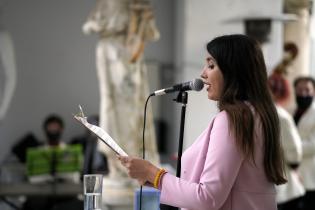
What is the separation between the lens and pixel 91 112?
7.27 metres

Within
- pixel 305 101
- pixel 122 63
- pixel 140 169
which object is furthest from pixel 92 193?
pixel 305 101

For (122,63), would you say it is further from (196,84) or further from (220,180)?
(220,180)

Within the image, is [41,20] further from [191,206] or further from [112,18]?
[191,206]

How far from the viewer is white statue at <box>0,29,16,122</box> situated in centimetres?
598

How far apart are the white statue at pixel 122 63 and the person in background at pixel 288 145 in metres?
1.13

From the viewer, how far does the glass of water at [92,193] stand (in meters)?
1.91

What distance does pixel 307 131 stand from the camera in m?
4.68

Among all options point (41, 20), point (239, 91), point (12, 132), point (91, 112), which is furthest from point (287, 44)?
point (239, 91)

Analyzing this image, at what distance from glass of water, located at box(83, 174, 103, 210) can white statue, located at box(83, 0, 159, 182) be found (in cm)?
294

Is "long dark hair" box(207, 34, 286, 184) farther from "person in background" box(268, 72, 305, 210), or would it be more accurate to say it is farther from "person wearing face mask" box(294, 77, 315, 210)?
"person wearing face mask" box(294, 77, 315, 210)

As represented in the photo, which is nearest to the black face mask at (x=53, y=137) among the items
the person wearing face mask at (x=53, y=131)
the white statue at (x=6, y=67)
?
the person wearing face mask at (x=53, y=131)

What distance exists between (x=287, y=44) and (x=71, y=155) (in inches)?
131

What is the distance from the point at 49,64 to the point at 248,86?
225 inches

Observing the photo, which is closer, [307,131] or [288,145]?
[288,145]
